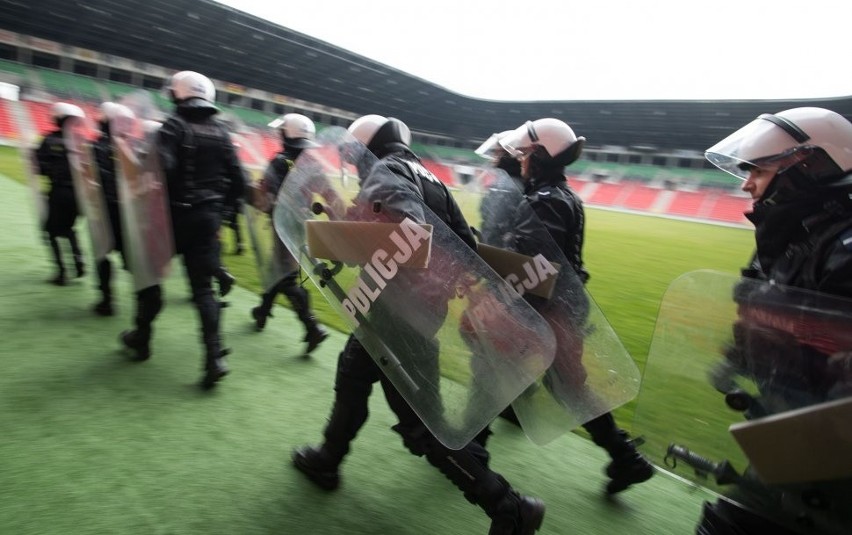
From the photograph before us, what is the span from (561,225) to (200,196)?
1.94 m

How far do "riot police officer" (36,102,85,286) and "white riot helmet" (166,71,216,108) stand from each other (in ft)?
5.22

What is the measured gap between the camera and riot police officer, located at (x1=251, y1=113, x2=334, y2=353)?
3.20m

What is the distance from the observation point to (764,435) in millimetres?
1147

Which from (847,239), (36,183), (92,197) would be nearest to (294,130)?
(92,197)

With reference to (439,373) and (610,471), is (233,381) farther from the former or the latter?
(610,471)

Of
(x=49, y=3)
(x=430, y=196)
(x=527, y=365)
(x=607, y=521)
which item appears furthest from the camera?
(x=49, y=3)

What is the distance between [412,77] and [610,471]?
23041 millimetres

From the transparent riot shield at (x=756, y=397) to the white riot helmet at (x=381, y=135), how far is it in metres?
1.16

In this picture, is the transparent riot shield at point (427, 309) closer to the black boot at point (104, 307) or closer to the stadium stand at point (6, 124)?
the black boot at point (104, 307)

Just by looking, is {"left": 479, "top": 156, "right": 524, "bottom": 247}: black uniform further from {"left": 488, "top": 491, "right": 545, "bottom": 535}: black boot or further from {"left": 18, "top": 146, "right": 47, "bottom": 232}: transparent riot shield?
{"left": 18, "top": 146, "right": 47, "bottom": 232}: transparent riot shield

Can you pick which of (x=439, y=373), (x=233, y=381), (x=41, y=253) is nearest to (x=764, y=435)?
(x=439, y=373)

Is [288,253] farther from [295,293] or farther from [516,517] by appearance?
[516,517]

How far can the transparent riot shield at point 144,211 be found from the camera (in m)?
2.82

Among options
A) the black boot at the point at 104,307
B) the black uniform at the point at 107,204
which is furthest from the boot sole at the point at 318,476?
the black boot at the point at 104,307
